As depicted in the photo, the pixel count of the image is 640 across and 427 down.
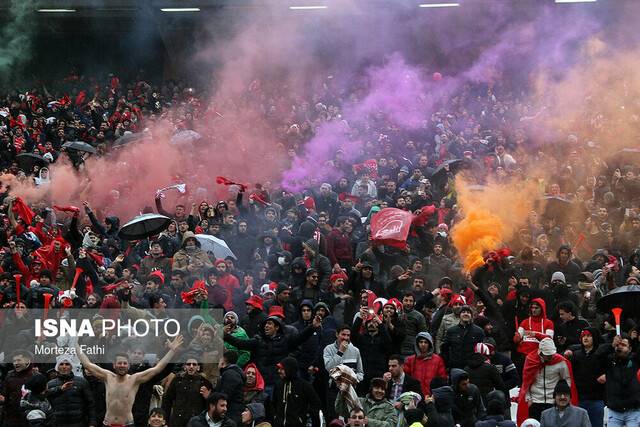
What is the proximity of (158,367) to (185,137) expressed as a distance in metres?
11.1

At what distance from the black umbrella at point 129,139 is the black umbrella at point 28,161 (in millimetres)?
1830

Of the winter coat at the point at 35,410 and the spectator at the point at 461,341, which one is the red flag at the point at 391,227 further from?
the winter coat at the point at 35,410

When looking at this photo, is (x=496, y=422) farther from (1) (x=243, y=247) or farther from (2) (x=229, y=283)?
(1) (x=243, y=247)

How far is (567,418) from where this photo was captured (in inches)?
393

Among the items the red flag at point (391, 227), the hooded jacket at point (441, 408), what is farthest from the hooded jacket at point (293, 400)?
the red flag at point (391, 227)

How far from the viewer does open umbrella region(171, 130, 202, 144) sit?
21703 millimetres

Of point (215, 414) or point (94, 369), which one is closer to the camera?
point (215, 414)

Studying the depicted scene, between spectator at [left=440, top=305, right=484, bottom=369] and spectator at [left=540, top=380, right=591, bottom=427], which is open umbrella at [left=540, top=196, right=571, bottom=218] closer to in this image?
spectator at [left=440, top=305, right=484, bottom=369]

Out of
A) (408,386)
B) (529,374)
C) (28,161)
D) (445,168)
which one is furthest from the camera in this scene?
(28,161)

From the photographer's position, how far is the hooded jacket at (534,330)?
→ 37.3ft

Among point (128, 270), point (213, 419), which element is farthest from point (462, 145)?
point (213, 419)

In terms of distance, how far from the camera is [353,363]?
11023mm

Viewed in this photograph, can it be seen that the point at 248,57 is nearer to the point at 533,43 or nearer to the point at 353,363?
the point at 533,43

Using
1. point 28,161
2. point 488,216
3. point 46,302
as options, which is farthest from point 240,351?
point 28,161
